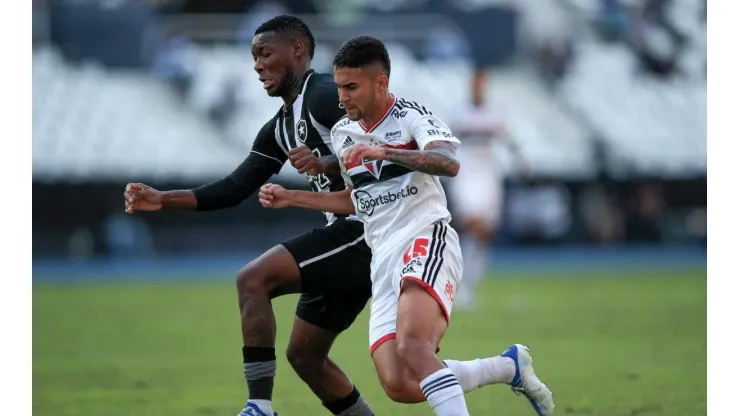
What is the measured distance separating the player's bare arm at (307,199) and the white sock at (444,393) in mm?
1171

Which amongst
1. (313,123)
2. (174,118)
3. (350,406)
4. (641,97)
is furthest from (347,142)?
(641,97)

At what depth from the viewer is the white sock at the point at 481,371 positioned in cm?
608

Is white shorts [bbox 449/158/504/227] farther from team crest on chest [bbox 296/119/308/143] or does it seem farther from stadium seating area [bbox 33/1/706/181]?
team crest on chest [bbox 296/119/308/143]

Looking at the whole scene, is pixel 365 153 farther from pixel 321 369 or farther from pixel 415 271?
pixel 321 369

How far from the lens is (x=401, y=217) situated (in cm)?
598

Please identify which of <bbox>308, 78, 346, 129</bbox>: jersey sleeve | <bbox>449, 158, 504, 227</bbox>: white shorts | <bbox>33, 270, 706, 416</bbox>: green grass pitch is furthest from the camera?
<bbox>449, 158, 504, 227</bbox>: white shorts

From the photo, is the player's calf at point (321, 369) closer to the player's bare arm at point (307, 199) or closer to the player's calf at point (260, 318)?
the player's calf at point (260, 318)

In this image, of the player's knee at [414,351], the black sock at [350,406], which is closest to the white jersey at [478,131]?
the black sock at [350,406]

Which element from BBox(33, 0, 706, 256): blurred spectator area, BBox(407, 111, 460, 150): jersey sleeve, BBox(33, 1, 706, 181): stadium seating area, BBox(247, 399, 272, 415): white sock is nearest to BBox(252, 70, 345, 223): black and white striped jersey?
BBox(407, 111, 460, 150): jersey sleeve

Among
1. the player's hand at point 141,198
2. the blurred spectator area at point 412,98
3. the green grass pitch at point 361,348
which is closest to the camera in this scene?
the player's hand at point 141,198

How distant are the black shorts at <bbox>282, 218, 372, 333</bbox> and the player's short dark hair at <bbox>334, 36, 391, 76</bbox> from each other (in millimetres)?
1123

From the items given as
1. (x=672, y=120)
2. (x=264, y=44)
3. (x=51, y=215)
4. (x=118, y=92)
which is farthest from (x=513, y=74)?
(x=264, y=44)

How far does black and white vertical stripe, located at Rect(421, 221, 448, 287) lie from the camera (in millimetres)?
5750

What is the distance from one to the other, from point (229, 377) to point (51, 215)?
1473cm
